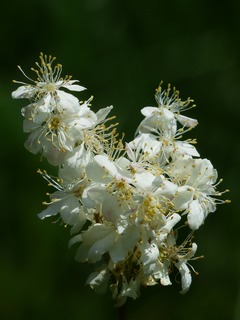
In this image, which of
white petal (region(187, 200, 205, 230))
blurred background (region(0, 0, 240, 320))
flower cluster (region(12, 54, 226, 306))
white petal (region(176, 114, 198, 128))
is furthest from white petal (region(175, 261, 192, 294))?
blurred background (region(0, 0, 240, 320))

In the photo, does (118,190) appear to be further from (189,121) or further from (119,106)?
(119,106)

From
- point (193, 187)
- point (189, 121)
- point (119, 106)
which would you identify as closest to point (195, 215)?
point (193, 187)

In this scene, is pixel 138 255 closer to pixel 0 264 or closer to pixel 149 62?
pixel 0 264

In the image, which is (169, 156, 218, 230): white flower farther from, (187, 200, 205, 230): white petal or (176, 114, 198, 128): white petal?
(176, 114, 198, 128): white petal

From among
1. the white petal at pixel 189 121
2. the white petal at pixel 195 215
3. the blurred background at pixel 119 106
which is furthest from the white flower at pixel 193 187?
the blurred background at pixel 119 106

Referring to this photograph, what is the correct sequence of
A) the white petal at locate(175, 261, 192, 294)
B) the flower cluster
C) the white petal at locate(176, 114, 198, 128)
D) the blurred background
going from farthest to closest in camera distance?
the blurred background < the white petal at locate(176, 114, 198, 128) < the white petal at locate(175, 261, 192, 294) < the flower cluster

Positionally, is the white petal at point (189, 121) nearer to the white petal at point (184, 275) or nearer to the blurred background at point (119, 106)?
the white petal at point (184, 275)
